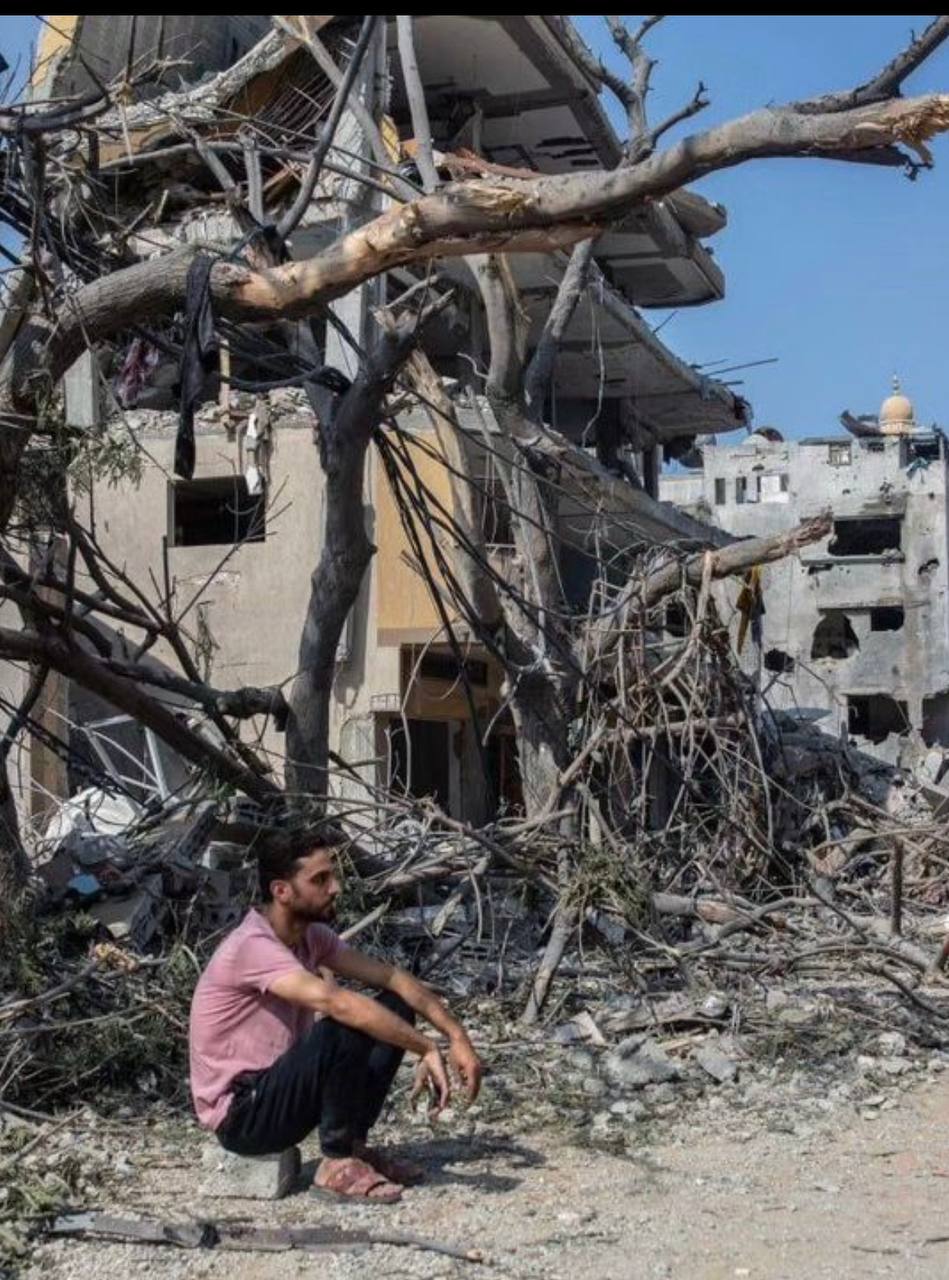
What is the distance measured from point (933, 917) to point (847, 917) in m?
3.69

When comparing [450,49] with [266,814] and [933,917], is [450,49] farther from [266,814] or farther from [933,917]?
[266,814]

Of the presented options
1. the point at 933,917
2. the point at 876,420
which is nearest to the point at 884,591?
the point at 876,420

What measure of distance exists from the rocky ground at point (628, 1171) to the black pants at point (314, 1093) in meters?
0.22

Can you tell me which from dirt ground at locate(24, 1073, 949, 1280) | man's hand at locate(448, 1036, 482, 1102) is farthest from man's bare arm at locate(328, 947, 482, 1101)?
dirt ground at locate(24, 1073, 949, 1280)

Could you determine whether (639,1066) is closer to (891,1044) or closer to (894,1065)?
(894,1065)

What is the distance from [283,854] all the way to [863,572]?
109ft

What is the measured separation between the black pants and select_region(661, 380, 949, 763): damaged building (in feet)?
97.6

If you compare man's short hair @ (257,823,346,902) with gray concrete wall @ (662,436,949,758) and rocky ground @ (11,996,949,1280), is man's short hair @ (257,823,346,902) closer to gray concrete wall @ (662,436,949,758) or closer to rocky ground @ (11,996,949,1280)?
rocky ground @ (11,996,949,1280)

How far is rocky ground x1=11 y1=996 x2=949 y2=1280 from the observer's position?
4453 millimetres

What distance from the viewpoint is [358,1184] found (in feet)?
15.9

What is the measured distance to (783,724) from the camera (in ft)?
54.3

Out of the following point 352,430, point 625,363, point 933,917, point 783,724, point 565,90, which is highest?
point 565,90

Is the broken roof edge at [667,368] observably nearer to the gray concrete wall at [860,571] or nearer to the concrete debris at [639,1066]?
the gray concrete wall at [860,571]

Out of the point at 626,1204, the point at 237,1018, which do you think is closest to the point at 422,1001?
the point at 237,1018
